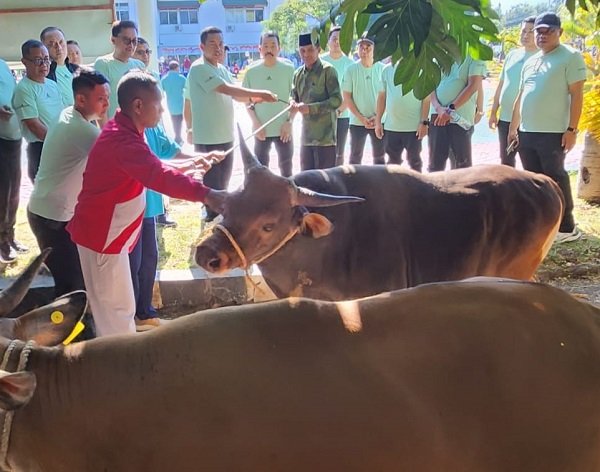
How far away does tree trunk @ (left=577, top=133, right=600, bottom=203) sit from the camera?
946cm

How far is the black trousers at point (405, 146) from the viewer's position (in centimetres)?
819

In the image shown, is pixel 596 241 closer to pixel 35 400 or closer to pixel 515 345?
pixel 515 345

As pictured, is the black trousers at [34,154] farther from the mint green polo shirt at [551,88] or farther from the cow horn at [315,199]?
the mint green polo shirt at [551,88]

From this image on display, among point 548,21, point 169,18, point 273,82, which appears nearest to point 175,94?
point 273,82

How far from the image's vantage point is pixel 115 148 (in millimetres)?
4129

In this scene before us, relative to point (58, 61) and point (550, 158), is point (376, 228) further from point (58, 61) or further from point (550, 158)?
point (58, 61)

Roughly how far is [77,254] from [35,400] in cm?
299

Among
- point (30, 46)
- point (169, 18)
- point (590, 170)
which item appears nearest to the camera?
point (30, 46)

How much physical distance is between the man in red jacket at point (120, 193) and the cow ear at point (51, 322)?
1375 mm

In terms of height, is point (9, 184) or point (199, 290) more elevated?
point (9, 184)

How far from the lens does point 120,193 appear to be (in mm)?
4270

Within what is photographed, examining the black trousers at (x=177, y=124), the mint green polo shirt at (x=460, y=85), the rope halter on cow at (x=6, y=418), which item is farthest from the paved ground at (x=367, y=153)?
the rope halter on cow at (x=6, y=418)

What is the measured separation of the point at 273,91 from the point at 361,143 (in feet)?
4.66

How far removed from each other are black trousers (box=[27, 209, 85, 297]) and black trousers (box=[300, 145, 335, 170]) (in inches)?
138
